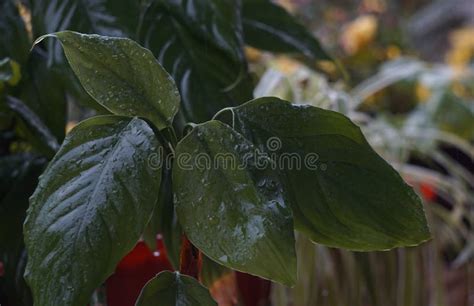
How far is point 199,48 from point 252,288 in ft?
0.75

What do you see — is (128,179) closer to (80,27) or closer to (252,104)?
(252,104)

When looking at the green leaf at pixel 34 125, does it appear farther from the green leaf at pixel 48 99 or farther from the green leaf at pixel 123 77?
the green leaf at pixel 123 77

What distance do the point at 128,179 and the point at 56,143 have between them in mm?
204

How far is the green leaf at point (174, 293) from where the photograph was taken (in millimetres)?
338

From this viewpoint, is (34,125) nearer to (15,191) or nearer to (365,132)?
(15,191)

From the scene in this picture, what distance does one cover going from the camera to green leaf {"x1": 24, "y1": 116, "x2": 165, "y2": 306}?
0.31 m

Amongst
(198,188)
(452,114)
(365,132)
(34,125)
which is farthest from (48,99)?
(452,114)

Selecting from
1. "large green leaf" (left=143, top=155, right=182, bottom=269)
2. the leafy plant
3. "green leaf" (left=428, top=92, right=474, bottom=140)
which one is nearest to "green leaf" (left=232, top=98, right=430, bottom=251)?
the leafy plant

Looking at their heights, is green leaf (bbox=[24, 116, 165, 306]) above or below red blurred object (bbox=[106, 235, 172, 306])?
above

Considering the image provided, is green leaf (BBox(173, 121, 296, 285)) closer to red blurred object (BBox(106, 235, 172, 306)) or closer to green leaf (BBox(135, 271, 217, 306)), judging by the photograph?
green leaf (BBox(135, 271, 217, 306))

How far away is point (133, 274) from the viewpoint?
502 mm

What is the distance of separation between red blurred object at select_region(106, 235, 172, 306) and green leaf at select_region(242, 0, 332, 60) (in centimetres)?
21

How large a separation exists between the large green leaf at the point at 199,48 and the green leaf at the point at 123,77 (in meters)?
0.14

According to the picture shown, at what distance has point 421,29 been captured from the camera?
3.67 m
